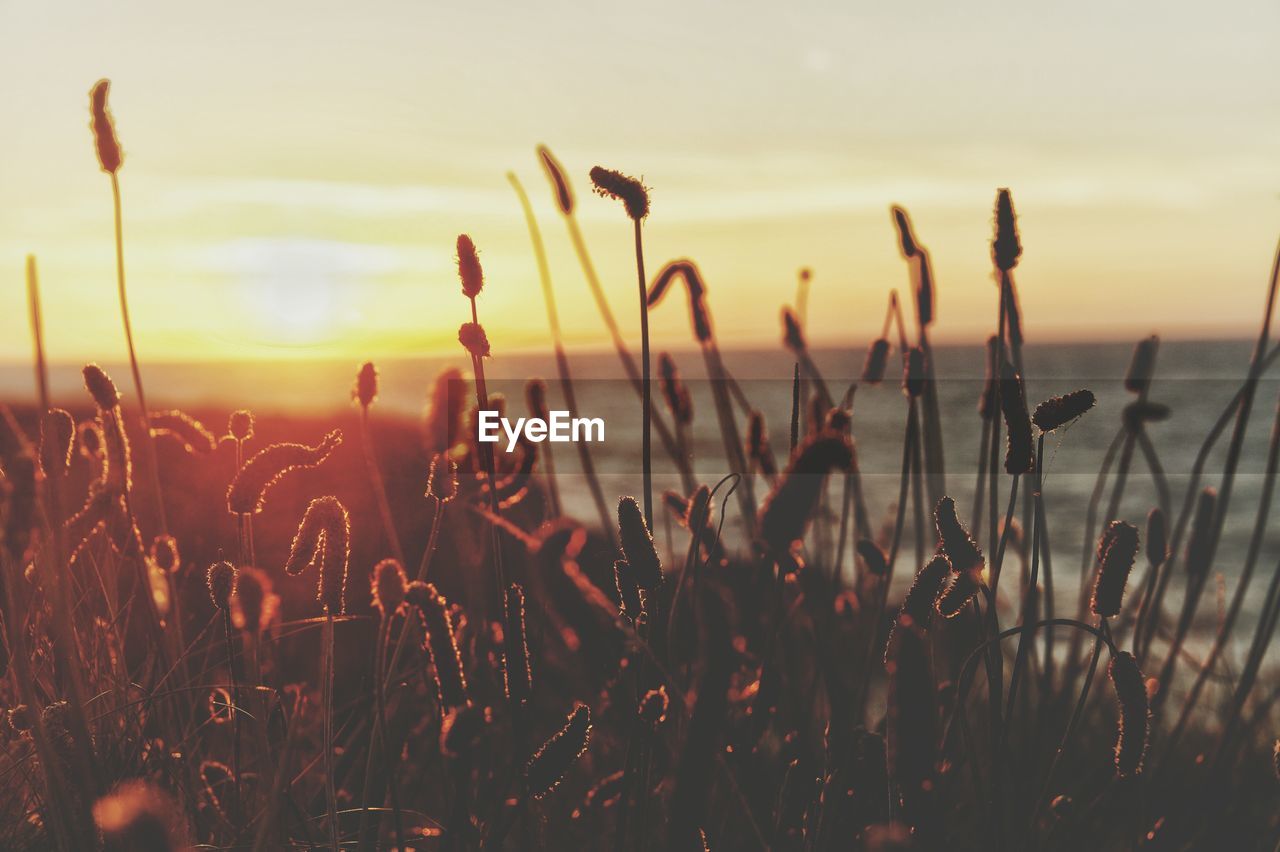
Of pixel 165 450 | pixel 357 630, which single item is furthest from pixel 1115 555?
pixel 165 450

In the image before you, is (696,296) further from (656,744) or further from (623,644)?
(656,744)

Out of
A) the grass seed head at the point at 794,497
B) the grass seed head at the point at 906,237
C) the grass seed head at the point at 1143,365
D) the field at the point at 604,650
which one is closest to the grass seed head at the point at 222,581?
the field at the point at 604,650

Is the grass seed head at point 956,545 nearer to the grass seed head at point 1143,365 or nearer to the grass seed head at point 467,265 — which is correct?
the grass seed head at point 467,265

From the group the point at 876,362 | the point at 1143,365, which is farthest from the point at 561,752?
the point at 1143,365

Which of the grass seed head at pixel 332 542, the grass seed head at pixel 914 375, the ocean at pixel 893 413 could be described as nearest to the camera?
the grass seed head at pixel 332 542

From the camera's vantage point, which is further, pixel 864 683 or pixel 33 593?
pixel 33 593

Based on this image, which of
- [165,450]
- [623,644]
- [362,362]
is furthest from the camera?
[165,450]

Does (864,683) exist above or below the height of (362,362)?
below

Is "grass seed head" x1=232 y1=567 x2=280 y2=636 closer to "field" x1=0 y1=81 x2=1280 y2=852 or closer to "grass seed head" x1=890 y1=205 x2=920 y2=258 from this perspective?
"field" x1=0 y1=81 x2=1280 y2=852

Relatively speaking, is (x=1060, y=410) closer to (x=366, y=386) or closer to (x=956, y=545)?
(x=956, y=545)

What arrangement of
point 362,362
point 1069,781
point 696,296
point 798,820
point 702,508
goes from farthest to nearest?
point 1069,781, point 696,296, point 798,820, point 362,362, point 702,508

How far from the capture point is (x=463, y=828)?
132 cm

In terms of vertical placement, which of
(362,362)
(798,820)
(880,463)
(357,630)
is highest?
(362,362)

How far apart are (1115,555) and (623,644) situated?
28.9 inches
